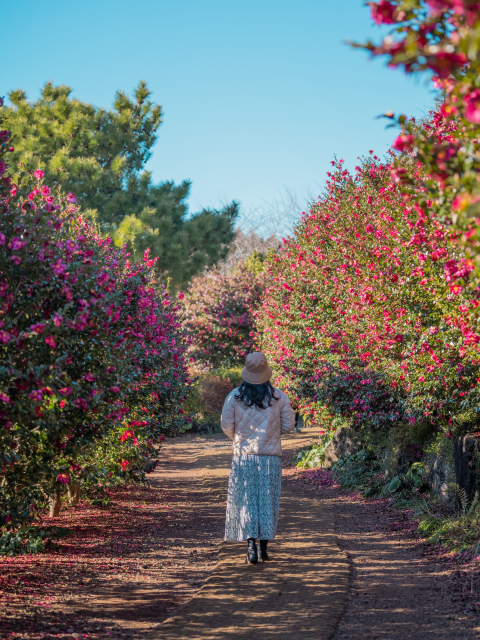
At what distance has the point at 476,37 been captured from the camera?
5.06 ft

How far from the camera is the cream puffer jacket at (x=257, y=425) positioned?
521 centimetres

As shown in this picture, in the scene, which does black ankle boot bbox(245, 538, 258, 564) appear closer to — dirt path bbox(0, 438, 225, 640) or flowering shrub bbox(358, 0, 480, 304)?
dirt path bbox(0, 438, 225, 640)

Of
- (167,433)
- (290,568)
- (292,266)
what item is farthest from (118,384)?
(292,266)

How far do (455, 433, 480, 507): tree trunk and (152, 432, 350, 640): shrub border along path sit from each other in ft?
4.79

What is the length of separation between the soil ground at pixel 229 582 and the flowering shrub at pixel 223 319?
516 inches

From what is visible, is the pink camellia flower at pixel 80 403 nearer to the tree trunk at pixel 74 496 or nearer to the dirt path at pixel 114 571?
the dirt path at pixel 114 571

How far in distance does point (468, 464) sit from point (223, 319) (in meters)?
15.1

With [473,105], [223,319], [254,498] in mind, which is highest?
[223,319]

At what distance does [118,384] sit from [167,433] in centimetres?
446

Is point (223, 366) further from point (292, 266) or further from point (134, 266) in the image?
point (134, 266)

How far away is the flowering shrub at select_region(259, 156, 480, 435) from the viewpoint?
19.7 ft

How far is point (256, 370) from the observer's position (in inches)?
207

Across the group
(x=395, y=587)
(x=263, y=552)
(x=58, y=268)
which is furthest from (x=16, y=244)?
(x=395, y=587)

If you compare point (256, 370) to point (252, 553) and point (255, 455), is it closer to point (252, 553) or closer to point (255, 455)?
point (255, 455)
